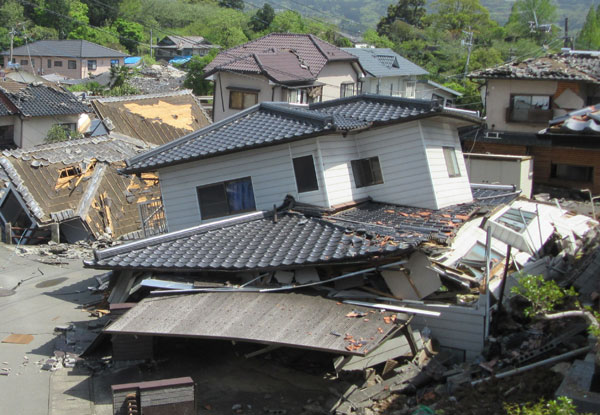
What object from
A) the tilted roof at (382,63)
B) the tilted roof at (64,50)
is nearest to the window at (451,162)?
the tilted roof at (382,63)

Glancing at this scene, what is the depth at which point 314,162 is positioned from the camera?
14.2 meters

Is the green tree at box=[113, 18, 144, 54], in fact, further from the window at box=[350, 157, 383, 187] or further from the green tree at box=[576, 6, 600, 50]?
the window at box=[350, 157, 383, 187]

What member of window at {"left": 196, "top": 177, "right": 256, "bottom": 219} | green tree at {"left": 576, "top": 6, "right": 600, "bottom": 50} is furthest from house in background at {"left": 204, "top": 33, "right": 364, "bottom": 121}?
green tree at {"left": 576, "top": 6, "right": 600, "bottom": 50}

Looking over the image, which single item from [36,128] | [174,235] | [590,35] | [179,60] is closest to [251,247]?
[174,235]

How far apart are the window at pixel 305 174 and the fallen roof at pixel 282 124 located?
629 millimetres

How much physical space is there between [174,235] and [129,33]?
71284 mm

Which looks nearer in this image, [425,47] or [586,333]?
[586,333]

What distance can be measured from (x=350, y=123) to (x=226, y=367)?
606 centimetres

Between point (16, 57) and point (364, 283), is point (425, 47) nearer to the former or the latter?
point (16, 57)

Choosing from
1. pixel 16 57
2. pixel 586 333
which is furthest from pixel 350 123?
pixel 16 57

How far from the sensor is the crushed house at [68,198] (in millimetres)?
21875

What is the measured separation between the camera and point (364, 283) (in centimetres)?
1162

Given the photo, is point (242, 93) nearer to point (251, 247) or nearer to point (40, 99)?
point (40, 99)

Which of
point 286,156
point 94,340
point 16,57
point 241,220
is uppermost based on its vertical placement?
point 16,57
